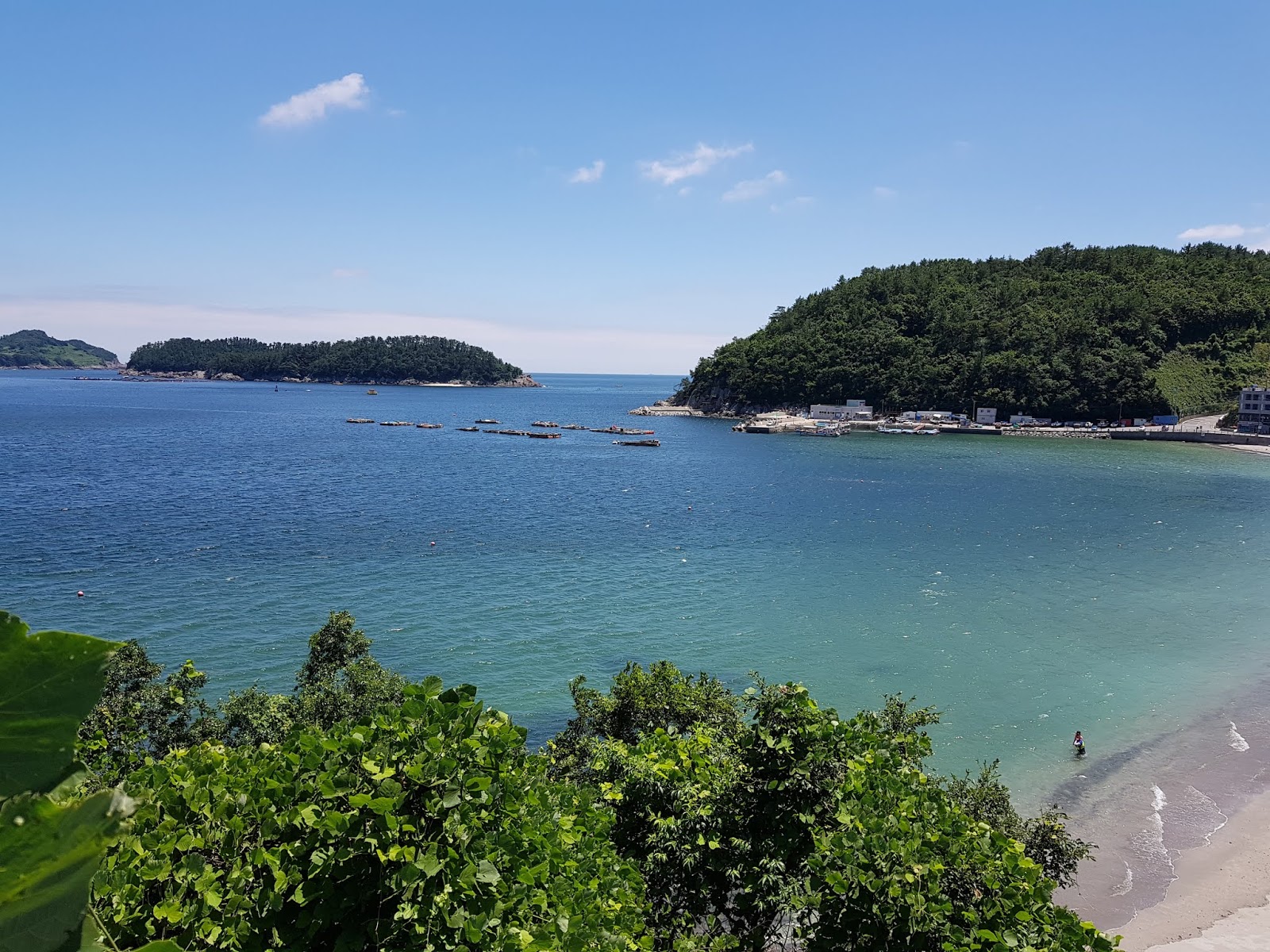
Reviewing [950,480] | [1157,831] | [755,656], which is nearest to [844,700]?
[755,656]

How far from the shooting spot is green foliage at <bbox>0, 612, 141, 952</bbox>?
1.25 metres

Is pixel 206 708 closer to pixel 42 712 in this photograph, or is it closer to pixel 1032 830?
pixel 1032 830

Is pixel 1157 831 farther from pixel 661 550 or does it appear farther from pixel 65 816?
pixel 661 550

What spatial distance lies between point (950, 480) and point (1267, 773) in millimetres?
58655

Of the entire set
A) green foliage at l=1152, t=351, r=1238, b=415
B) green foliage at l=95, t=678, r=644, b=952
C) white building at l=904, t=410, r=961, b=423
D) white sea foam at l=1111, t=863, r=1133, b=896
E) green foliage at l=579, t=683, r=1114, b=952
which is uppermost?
green foliage at l=1152, t=351, r=1238, b=415

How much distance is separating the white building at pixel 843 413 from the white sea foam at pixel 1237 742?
11881cm

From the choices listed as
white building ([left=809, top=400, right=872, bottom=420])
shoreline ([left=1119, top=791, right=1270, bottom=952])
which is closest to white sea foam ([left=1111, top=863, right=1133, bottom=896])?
shoreline ([left=1119, top=791, right=1270, bottom=952])

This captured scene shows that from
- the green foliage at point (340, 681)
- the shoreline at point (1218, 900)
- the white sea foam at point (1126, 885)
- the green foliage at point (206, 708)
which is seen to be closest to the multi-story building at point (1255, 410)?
the shoreline at point (1218, 900)

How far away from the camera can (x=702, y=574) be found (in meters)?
47.0

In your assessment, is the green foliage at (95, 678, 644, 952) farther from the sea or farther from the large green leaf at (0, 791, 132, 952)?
the sea

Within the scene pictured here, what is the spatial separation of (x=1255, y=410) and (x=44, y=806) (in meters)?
151

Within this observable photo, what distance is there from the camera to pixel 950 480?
→ 8312cm

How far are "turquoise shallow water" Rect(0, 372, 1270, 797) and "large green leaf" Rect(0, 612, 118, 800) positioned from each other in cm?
2615

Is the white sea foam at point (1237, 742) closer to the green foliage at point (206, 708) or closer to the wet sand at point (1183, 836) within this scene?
the wet sand at point (1183, 836)
